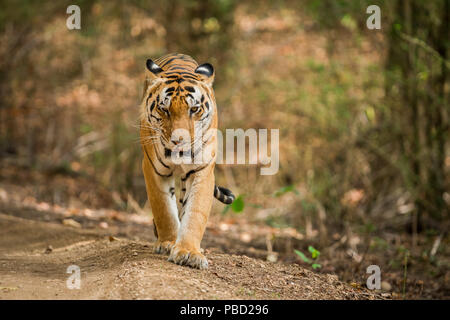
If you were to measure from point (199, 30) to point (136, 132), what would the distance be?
2457mm

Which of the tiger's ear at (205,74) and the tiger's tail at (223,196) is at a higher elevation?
the tiger's ear at (205,74)

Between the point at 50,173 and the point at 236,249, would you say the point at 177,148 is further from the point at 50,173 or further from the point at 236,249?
the point at 50,173

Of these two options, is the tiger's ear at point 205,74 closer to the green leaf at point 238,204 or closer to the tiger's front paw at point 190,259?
the tiger's front paw at point 190,259

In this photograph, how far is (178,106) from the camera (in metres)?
4.67

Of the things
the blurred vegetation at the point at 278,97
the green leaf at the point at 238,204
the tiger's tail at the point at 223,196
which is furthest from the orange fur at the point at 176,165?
the blurred vegetation at the point at 278,97

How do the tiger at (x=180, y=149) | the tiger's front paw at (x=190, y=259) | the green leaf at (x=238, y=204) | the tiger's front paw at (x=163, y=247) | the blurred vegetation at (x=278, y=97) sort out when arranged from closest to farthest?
the tiger's front paw at (x=190, y=259) < the tiger at (x=180, y=149) < the tiger's front paw at (x=163, y=247) < the green leaf at (x=238, y=204) < the blurred vegetation at (x=278, y=97)

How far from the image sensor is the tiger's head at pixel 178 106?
466 cm

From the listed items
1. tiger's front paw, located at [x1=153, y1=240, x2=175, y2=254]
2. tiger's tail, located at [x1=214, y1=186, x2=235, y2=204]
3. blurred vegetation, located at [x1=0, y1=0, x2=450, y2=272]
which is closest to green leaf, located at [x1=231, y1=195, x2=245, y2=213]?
blurred vegetation, located at [x1=0, y1=0, x2=450, y2=272]

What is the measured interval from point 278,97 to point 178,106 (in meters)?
8.42

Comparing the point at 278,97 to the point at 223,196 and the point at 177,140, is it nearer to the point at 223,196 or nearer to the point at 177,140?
the point at 223,196

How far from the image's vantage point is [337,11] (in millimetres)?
10445

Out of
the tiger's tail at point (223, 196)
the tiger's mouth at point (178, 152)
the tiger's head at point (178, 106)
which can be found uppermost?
the tiger's head at point (178, 106)

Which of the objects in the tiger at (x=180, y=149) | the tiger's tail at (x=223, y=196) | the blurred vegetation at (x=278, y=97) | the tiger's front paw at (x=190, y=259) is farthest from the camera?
the blurred vegetation at (x=278, y=97)
